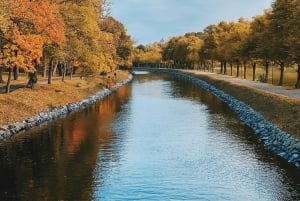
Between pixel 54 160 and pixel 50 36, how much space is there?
19.7m

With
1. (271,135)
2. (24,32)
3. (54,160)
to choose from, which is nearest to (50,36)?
(24,32)

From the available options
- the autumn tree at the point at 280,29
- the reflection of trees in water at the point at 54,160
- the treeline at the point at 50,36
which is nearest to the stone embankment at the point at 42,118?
the reflection of trees in water at the point at 54,160

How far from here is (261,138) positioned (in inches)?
1422

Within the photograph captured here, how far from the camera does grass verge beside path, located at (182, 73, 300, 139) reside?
35.8 meters

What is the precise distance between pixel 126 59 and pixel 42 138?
98712 millimetres

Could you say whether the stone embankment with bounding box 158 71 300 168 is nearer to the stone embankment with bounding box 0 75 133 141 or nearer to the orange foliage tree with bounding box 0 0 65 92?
the stone embankment with bounding box 0 75 133 141

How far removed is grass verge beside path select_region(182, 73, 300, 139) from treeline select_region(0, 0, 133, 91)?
21013 millimetres

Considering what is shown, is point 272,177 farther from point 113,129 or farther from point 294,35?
point 294,35

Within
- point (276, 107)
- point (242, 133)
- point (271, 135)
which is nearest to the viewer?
point (271, 135)

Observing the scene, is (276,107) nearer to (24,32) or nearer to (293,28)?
(293,28)

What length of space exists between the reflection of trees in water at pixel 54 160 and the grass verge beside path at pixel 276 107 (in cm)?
1429

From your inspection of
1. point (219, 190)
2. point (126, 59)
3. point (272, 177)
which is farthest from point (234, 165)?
point (126, 59)

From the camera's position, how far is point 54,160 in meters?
28.4

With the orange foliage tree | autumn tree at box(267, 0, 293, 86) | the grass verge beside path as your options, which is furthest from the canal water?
autumn tree at box(267, 0, 293, 86)
